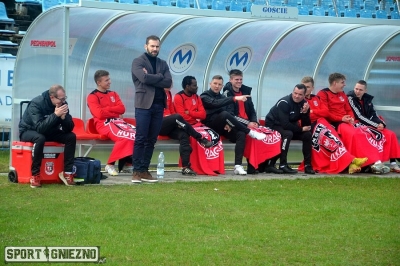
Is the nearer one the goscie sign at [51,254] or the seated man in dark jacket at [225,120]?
the goscie sign at [51,254]

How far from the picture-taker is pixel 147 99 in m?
11.9

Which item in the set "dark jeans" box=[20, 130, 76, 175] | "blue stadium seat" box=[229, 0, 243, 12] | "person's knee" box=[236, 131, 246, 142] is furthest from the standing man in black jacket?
"blue stadium seat" box=[229, 0, 243, 12]

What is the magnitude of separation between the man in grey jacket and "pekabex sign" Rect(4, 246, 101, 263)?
4.80m

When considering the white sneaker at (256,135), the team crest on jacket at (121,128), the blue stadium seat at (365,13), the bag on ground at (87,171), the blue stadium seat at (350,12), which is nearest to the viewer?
the bag on ground at (87,171)

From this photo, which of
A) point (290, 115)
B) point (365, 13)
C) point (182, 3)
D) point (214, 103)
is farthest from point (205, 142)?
point (365, 13)

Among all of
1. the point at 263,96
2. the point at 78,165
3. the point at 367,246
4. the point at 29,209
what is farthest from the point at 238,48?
the point at 367,246

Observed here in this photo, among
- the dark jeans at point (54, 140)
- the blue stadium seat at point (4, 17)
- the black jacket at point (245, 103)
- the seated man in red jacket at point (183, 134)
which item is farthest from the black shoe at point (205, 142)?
the blue stadium seat at point (4, 17)

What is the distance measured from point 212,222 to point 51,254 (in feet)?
7.58

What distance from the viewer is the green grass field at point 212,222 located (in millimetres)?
7402

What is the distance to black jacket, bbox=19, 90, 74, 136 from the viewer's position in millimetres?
11359

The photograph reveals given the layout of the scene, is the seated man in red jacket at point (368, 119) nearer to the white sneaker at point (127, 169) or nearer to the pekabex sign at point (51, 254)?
the white sneaker at point (127, 169)

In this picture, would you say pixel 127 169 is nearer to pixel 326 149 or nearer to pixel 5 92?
pixel 326 149

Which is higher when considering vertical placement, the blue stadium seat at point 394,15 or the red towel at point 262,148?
the blue stadium seat at point 394,15

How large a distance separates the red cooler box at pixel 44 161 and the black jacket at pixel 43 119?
225 millimetres
